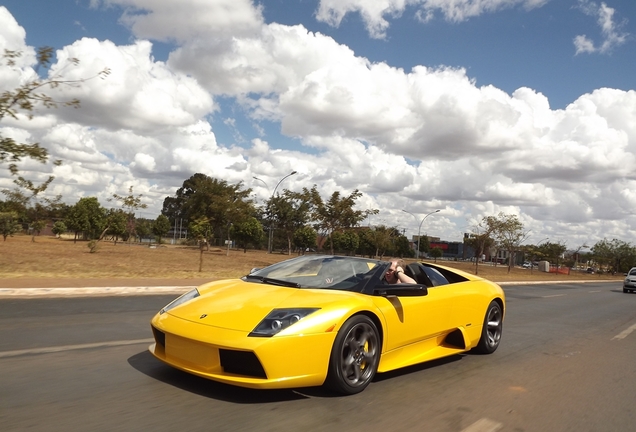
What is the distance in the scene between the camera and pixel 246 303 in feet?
14.0

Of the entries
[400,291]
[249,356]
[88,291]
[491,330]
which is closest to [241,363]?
[249,356]

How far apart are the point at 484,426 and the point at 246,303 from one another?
2.03m

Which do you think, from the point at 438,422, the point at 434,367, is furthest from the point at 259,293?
the point at 434,367

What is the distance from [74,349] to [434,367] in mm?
3841

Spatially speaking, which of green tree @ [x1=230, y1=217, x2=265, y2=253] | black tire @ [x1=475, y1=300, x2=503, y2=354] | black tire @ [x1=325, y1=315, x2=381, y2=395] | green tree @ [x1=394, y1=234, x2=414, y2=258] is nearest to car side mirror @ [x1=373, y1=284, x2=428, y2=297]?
black tire @ [x1=325, y1=315, x2=381, y2=395]

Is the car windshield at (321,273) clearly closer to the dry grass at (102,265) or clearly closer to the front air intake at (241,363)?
the front air intake at (241,363)

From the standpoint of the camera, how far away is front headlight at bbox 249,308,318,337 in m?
3.85

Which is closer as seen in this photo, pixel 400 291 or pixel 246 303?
pixel 246 303

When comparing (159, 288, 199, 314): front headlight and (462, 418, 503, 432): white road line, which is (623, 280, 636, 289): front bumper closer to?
(462, 418, 503, 432): white road line

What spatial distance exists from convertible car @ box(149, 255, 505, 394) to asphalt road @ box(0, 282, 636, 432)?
0.73 feet

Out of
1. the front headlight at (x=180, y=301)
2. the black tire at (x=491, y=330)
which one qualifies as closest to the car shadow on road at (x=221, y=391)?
the front headlight at (x=180, y=301)

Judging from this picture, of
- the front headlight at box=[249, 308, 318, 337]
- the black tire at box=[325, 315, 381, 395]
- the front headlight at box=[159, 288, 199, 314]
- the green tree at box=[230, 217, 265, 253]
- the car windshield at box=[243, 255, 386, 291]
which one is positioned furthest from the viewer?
the green tree at box=[230, 217, 265, 253]

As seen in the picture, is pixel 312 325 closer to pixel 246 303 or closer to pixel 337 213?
pixel 246 303

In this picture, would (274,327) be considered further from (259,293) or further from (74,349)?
(74,349)
